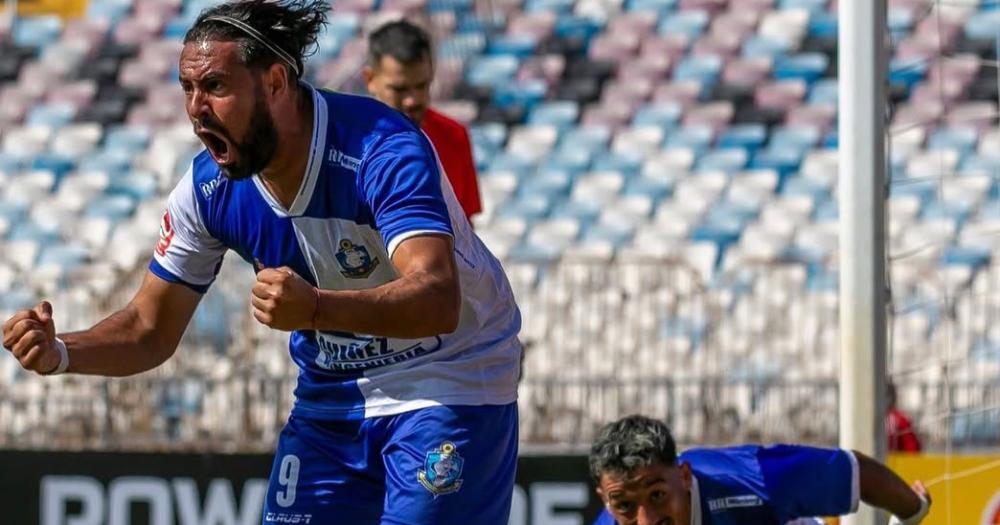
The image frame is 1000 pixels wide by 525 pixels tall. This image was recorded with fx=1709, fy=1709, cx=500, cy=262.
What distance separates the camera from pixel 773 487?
5160mm

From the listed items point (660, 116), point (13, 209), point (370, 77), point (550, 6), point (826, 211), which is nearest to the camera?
point (370, 77)

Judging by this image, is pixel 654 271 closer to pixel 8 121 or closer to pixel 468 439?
pixel 468 439

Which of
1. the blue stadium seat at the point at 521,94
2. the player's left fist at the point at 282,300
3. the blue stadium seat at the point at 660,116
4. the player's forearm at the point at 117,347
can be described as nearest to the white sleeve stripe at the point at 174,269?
the player's forearm at the point at 117,347

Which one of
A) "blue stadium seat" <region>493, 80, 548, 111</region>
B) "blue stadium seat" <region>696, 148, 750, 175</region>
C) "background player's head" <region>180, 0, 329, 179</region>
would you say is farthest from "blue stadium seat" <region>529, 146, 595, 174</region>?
"background player's head" <region>180, 0, 329, 179</region>

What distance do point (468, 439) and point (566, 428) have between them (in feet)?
20.1

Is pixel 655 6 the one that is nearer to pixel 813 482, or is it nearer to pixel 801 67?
pixel 801 67

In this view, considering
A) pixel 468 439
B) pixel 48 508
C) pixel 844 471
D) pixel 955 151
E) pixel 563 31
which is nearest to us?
pixel 468 439

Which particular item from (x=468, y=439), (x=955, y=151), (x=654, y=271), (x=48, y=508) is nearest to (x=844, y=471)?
(x=468, y=439)

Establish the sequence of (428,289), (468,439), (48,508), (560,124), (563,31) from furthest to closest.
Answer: (563,31) < (560,124) < (48,508) < (468,439) < (428,289)

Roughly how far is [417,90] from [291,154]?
2319mm

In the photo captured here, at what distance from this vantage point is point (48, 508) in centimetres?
822

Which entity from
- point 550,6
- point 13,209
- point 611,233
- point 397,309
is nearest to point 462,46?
point 550,6

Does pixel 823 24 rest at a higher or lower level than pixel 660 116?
higher

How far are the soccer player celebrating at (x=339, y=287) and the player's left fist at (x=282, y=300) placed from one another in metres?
0.15
